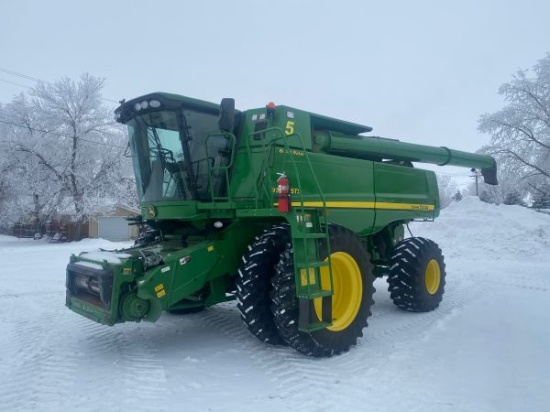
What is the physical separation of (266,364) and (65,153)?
2691cm

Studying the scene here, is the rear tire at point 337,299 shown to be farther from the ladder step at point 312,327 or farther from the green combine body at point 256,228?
the ladder step at point 312,327

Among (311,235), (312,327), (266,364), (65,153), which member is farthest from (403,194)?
(65,153)

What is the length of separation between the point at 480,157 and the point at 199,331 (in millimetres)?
6887

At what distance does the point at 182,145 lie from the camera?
546 centimetres

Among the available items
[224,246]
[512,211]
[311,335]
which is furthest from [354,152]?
[512,211]

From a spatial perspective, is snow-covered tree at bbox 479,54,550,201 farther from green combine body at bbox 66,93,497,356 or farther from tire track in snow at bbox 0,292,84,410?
tire track in snow at bbox 0,292,84,410

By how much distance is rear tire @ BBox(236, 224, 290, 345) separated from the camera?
15.7 ft

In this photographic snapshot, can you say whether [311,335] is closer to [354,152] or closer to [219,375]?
[219,375]

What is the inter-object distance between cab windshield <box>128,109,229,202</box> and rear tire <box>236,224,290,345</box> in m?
1.04

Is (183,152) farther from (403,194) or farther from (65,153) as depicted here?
(65,153)

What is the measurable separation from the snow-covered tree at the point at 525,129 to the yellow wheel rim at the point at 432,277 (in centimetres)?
2052

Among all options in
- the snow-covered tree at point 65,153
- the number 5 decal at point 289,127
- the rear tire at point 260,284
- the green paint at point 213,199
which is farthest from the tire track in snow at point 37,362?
the snow-covered tree at point 65,153

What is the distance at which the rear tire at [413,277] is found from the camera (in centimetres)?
675

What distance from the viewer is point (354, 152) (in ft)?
21.9
